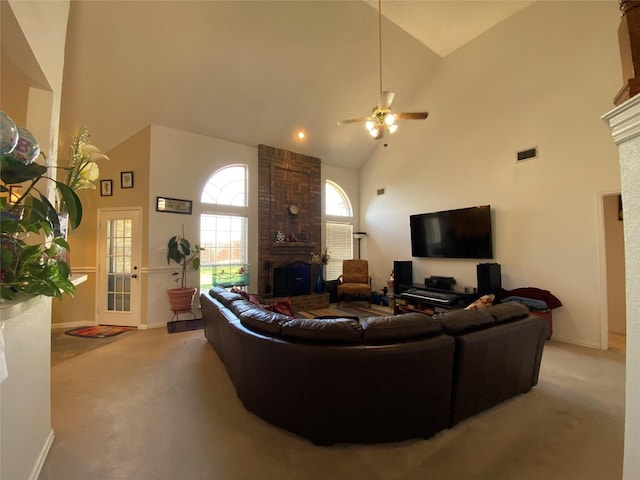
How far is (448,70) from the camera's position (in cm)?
514

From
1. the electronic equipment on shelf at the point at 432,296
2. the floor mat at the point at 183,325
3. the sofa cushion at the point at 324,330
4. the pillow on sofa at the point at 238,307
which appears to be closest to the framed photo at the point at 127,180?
the floor mat at the point at 183,325

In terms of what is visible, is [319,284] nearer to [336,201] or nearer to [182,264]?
[336,201]

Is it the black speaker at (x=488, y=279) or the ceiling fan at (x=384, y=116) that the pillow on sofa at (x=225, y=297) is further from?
the black speaker at (x=488, y=279)

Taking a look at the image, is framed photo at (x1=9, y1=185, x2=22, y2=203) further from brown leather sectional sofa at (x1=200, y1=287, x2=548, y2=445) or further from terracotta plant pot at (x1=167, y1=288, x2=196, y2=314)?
terracotta plant pot at (x1=167, y1=288, x2=196, y2=314)

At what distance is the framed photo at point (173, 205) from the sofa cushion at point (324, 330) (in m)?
3.96

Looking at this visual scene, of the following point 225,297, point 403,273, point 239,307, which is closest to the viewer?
point 239,307

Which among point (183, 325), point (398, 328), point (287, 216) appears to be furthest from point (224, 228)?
point (398, 328)

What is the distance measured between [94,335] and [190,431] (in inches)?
126

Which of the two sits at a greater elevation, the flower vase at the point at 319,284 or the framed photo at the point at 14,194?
the framed photo at the point at 14,194

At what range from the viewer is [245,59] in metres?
4.15

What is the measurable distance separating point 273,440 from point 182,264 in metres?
3.87

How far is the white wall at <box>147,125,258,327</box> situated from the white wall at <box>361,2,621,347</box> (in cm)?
434

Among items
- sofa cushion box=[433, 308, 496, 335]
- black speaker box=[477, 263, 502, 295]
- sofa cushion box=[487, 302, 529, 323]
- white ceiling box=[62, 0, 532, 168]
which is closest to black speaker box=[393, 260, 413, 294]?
black speaker box=[477, 263, 502, 295]

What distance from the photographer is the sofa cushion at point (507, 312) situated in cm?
220
